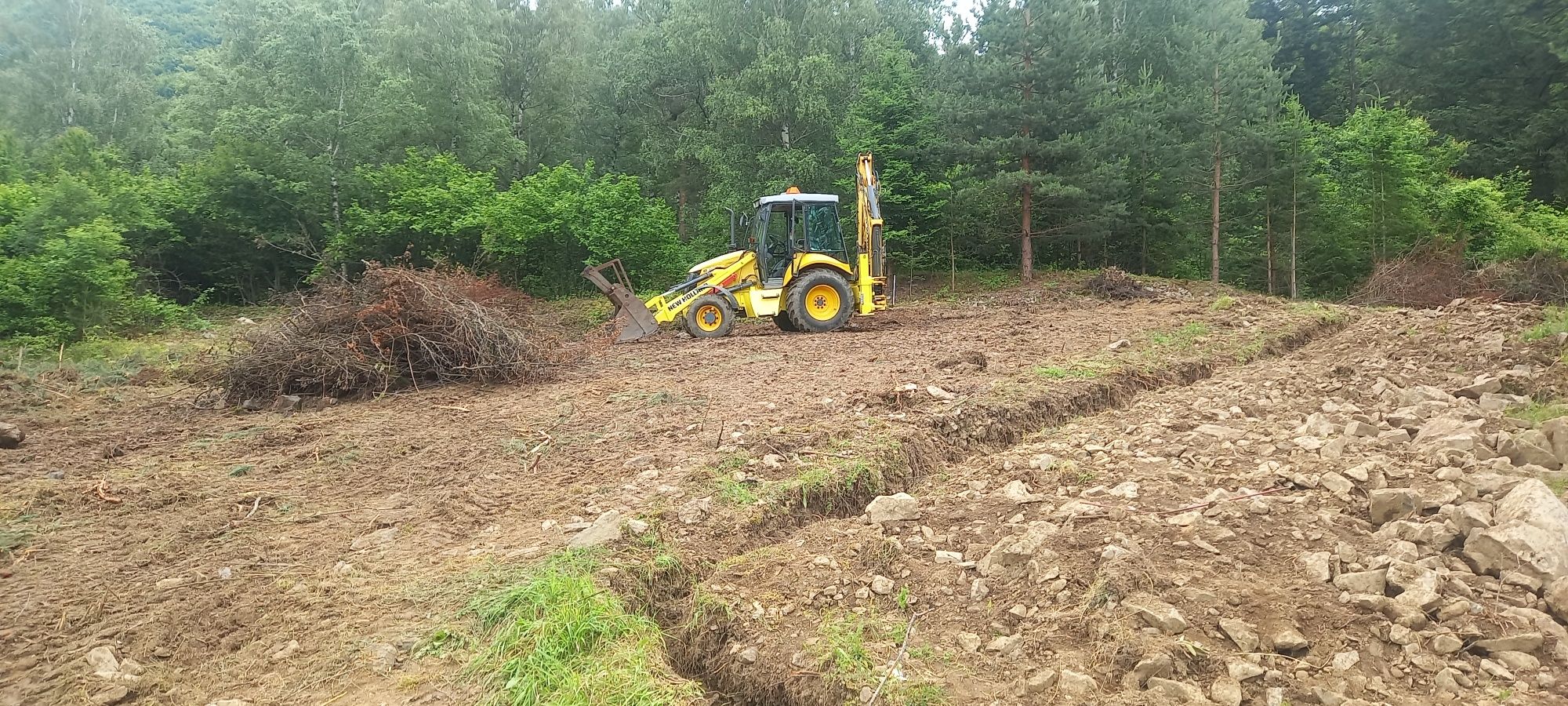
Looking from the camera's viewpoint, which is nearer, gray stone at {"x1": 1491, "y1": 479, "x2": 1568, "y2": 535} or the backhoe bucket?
gray stone at {"x1": 1491, "y1": 479, "x2": 1568, "y2": 535}

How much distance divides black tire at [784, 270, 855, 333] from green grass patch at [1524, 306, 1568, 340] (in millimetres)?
7490

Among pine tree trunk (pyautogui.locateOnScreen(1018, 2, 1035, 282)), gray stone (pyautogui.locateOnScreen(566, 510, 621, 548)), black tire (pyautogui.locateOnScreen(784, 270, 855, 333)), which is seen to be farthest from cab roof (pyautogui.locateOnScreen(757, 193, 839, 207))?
gray stone (pyautogui.locateOnScreen(566, 510, 621, 548))

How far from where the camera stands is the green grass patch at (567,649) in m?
2.78

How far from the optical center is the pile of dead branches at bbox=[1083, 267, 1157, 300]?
15586mm

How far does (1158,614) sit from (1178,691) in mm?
333

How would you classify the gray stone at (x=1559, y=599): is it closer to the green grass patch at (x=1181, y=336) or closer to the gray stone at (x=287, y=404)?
the green grass patch at (x=1181, y=336)

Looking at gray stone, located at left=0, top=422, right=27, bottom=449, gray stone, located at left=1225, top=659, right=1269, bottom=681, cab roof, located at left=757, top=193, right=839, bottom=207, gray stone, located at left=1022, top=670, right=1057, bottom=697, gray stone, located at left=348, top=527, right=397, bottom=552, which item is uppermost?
cab roof, located at left=757, top=193, right=839, bottom=207

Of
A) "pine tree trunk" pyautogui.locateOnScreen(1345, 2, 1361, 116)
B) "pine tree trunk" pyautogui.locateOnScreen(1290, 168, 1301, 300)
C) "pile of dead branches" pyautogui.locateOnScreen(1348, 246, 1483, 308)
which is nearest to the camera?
"pile of dead branches" pyautogui.locateOnScreen(1348, 246, 1483, 308)

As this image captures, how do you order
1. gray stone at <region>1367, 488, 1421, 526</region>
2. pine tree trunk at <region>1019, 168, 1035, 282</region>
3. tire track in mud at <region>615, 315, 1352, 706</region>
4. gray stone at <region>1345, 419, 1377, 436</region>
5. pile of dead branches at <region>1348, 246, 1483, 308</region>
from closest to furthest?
tire track in mud at <region>615, 315, 1352, 706</region> → gray stone at <region>1367, 488, 1421, 526</region> → gray stone at <region>1345, 419, 1377, 436</region> → pile of dead branches at <region>1348, 246, 1483, 308</region> → pine tree trunk at <region>1019, 168, 1035, 282</region>

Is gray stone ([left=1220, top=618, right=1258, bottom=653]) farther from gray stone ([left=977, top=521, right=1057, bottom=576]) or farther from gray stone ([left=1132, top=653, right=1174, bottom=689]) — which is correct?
gray stone ([left=977, top=521, right=1057, bottom=576])

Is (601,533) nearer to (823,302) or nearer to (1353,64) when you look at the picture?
(823,302)

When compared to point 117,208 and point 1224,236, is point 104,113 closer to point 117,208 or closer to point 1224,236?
point 117,208

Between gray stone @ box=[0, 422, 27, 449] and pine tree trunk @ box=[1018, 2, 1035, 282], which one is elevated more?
pine tree trunk @ box=[1018, 2, 1035, 282]

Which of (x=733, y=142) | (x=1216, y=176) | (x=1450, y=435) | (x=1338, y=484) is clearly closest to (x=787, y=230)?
(x=1450, y=435)
